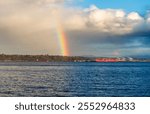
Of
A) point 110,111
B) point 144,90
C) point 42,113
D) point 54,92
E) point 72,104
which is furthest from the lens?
point 144,90

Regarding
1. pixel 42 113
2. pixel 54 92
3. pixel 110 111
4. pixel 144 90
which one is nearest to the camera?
pixel 42 113

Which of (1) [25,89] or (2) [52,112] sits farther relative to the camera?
(1) [25,89]

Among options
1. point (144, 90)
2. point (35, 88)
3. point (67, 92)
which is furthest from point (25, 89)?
point (144, 90)

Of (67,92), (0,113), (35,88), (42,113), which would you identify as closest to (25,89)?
(35,88)

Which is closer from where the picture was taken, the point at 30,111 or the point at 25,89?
the point at 30,111

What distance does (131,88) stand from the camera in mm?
65938

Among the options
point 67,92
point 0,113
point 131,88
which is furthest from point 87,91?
point 0,113

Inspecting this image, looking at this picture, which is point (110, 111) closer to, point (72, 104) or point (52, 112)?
point (52, 112)

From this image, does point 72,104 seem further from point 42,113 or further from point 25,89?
point 25,89

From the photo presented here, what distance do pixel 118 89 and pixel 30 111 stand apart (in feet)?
125

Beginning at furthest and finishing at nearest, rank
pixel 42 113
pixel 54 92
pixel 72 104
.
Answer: pixel 54 92 < pixel 72 104 < pixel 42 113

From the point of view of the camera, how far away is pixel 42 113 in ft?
87.6

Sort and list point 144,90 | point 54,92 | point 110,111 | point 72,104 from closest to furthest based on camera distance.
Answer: point 110,111 < point 72,104 < point 54,92 < point 144,90

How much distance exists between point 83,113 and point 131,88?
123ft
